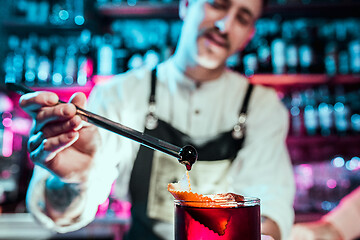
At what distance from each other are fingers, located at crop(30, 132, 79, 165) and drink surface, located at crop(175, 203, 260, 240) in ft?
1.13

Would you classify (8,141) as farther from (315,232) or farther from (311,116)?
(315,232)

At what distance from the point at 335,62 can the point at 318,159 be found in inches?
34.6

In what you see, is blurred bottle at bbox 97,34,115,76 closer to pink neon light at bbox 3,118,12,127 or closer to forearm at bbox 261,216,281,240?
pink neon light at bbox 3,118,12,127

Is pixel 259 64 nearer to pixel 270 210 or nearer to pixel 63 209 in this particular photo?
pixel 270 210

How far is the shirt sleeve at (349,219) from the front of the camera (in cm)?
173

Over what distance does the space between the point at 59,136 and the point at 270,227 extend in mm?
733

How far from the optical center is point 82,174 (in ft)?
3.68

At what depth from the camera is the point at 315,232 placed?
5.18 feet

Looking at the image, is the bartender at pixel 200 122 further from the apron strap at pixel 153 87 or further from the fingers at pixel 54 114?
the fingers at pixel 54 114

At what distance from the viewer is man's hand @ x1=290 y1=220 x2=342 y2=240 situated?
154 centimetres

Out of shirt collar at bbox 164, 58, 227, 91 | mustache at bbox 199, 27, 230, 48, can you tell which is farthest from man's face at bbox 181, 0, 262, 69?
shirt collar at bbox 164, 58, 227, 91

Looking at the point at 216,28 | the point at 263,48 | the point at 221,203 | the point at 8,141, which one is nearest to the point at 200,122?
the point at 216,28

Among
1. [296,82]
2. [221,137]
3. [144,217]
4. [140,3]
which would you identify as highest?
[140,3]

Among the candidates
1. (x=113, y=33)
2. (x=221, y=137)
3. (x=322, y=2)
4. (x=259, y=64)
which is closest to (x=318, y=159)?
(x=259, y=64)
